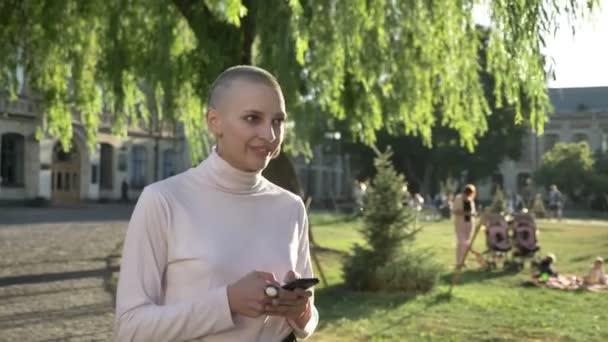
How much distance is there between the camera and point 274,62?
8805 mm

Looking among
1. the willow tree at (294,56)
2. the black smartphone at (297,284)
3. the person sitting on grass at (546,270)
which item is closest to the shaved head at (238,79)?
the black smartphone at (297,284)

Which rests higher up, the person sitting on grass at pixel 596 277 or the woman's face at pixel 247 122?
the woman's face at pixel 247 122

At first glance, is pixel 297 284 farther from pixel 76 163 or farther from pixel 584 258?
pixel 76 163

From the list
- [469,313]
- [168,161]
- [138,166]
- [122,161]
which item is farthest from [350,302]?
[168,161]

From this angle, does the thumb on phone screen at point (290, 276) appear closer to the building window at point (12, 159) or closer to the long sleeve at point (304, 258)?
the long sleeve at point (304, 258)

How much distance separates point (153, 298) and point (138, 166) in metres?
45.3

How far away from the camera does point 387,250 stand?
10.9 meters

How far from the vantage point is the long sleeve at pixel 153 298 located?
2039 millimetres

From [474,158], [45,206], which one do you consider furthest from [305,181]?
[45,206]

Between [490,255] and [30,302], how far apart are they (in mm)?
9227

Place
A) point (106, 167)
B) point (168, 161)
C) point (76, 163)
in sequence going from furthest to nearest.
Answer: point (168, 161) < point (106, 167) < point (76, 163)

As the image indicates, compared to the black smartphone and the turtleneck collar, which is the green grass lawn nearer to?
the turtleneck collar

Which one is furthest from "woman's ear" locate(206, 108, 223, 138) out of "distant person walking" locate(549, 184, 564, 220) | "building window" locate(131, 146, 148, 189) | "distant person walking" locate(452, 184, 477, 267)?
"building window" locate(131, 146, 148, 189)

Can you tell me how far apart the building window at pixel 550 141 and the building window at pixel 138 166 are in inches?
2182
